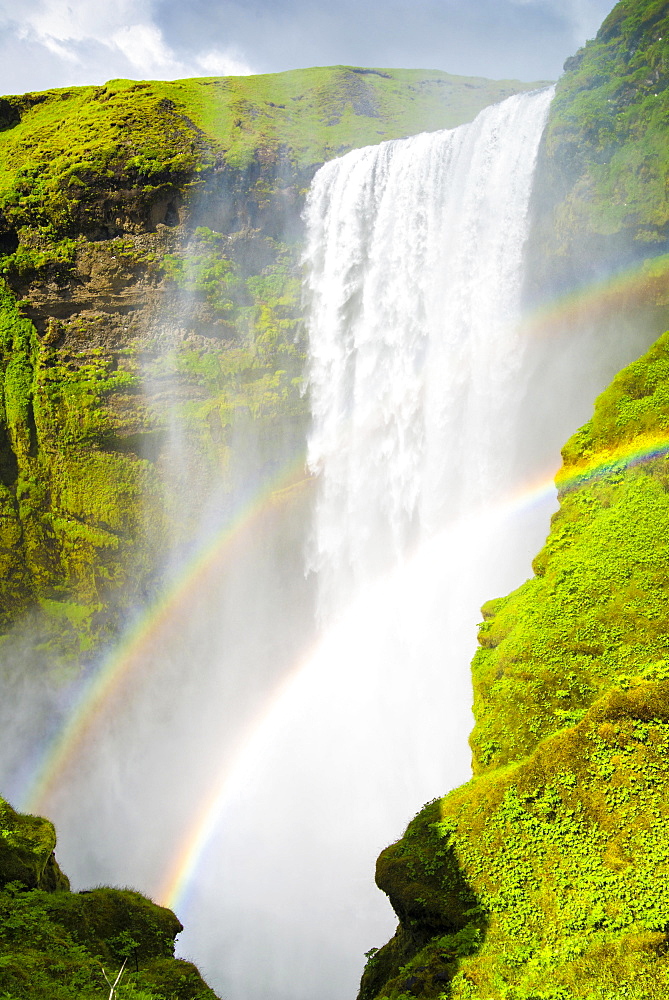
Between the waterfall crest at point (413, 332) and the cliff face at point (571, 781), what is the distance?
9.69m

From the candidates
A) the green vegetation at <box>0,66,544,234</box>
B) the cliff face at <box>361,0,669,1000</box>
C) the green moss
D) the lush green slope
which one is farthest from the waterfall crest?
the lush green slope

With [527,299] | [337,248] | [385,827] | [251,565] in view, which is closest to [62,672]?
[251,565]

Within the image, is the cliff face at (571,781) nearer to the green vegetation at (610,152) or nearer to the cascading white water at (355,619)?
the green vegetation at (610,152)

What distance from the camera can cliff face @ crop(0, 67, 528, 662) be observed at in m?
23.2

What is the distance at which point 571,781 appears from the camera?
5.91 meters

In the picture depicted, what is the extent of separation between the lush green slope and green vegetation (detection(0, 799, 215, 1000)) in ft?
8.22

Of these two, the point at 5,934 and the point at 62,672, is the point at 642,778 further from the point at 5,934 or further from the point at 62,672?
the point at 62,672

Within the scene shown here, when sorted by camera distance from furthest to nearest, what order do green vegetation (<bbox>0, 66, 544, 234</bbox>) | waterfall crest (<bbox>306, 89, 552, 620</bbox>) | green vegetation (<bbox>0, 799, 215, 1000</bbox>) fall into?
green vegetation (<bbox>0, 66, 544, 234</bbox>) → waterfall crest (<bbox>306, 89, 552, 620</bbox>) → green vegetation (<bbox>0, 799, 215, 1000</bbox>)

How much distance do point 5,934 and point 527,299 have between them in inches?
674

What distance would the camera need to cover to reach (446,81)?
1539 inches

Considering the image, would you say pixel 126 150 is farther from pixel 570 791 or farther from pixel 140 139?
pixel 570 791

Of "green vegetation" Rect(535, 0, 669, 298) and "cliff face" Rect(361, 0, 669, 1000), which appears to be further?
"green vegetation" Rect(535, 0, 669, 298)

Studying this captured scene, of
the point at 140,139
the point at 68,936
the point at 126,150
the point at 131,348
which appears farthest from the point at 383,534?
the point at 140,139

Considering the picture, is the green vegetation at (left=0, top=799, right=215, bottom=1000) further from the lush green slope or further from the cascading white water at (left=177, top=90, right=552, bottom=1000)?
the cascading white water at (left=177, top=90, right=552, bottom=1000)
